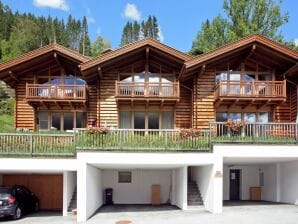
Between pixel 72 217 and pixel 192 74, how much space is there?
11.0 m

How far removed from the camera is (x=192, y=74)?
78.9 ft

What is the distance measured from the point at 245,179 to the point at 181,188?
626 cm

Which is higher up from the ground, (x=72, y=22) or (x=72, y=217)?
(x=72, y=22)

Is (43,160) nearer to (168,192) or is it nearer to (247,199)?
(168,192)

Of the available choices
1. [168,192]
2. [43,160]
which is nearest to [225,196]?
[168,192]

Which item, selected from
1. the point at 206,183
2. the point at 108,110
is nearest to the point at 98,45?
the point at 108,110

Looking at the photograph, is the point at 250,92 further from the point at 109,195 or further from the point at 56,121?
the point at 56,121

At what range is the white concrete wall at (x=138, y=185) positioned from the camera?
23.8m

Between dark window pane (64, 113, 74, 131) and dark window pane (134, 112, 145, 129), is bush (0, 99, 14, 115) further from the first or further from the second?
dark window pane (134, 112, 145, 129)

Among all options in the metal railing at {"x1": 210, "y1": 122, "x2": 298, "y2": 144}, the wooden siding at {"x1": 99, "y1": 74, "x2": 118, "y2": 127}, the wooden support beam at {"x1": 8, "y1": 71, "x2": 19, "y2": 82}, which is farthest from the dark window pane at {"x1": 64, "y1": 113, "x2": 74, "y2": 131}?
the metal railing at {"x1": 210, "y1": 122, "x2": 298, "y2": 144}

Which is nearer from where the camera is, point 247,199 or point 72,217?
point 72,217

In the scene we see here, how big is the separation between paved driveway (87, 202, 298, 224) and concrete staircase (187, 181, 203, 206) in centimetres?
61

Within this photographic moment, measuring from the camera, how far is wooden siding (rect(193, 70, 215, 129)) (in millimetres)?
23844

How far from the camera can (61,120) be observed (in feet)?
80.7
